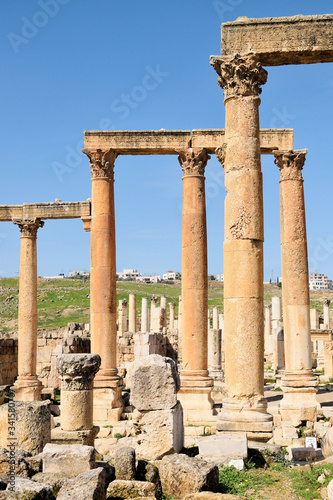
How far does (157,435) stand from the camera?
11.8 meters

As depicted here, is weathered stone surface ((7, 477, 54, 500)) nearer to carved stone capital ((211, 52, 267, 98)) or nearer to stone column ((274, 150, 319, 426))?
carved stone capital ((211, 52, 267, 98))

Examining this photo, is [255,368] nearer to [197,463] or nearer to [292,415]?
[197,463]

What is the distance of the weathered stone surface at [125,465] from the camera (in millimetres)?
10148

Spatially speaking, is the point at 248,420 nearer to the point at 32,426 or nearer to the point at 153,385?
the point at 153,385

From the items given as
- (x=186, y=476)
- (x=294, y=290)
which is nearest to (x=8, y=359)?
(x=294, y=290)

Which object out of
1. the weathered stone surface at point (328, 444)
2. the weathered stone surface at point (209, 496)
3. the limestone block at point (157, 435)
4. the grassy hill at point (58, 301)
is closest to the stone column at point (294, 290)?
the weathered stone surface at point (328, 444)

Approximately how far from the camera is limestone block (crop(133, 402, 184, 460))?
11680 millimetres

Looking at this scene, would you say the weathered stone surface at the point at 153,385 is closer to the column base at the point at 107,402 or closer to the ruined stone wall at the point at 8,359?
the column base at the point at 107,402

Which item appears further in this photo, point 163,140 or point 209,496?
point 163,140

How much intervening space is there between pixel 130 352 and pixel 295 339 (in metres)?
13.2

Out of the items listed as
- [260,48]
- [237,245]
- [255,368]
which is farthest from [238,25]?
[255,368]

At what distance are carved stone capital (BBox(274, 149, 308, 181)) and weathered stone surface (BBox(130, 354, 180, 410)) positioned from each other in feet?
33.5

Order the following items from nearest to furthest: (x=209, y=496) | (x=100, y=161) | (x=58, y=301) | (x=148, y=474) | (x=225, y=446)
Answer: (x=209, y=496)
(x=148, y=474)
(x=225, y=446)
(x=100, y=161)
(x=58, y=301)

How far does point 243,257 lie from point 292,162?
9.41m
